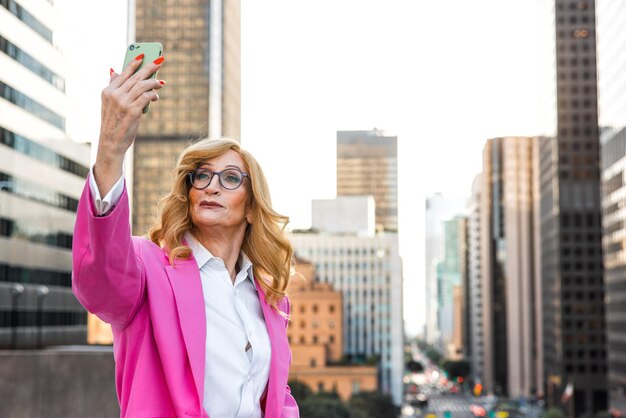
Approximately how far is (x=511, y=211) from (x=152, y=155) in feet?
228

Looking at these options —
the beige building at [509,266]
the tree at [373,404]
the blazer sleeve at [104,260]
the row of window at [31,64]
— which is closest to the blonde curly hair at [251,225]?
the blazer sleeve at [104,260]

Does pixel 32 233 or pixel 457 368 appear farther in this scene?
pixel 457 368

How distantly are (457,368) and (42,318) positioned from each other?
139 m

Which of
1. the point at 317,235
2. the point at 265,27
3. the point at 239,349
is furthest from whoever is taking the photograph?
the point at 317,235

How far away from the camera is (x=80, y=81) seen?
4641 centimetres

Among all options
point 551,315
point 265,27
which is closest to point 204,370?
point 265,27

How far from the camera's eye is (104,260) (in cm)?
245

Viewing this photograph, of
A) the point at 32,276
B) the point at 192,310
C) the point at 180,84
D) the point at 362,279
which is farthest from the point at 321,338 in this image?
the point at 192,310

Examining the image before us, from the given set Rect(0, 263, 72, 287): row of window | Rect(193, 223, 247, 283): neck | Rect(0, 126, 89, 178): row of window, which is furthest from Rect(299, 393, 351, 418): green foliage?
Rect(193, 223, 247, 283): neck

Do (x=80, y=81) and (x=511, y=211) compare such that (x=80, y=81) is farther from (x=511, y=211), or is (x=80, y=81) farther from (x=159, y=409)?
(x=511, y=211)

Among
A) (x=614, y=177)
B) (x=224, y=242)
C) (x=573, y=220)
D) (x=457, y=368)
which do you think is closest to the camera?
(x=224, y=242)

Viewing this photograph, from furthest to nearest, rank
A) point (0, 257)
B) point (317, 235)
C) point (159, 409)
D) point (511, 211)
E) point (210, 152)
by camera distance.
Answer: point (511, 211)
point (317, 235)
point (0, 257)
point (210, 152)
point (159, 409)

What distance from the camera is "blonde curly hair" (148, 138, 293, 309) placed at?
3018 millimetres

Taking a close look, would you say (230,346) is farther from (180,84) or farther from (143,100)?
(180,84)
